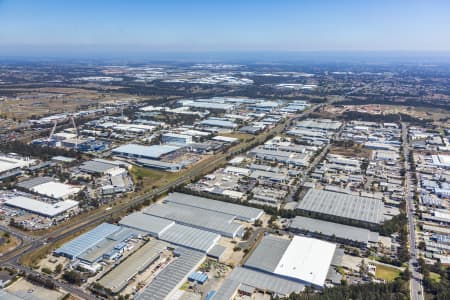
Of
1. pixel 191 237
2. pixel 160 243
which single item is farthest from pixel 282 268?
pixel 160 243

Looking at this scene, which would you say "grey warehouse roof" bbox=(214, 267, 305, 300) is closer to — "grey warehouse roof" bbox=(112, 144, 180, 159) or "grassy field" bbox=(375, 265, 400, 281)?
"grassy field" bbox=(375, 265, 400, 281)

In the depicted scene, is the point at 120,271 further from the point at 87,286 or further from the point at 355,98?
the point at 355,98

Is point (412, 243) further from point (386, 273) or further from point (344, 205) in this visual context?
point (344, 205)

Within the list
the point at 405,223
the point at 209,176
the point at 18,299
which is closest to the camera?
the point at 18,299

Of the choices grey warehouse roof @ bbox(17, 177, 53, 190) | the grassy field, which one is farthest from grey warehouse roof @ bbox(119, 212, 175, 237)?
the grassy field

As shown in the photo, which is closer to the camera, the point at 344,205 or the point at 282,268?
the point at 282,268

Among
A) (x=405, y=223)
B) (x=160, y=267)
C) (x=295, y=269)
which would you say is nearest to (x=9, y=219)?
(x=160, y=267)
